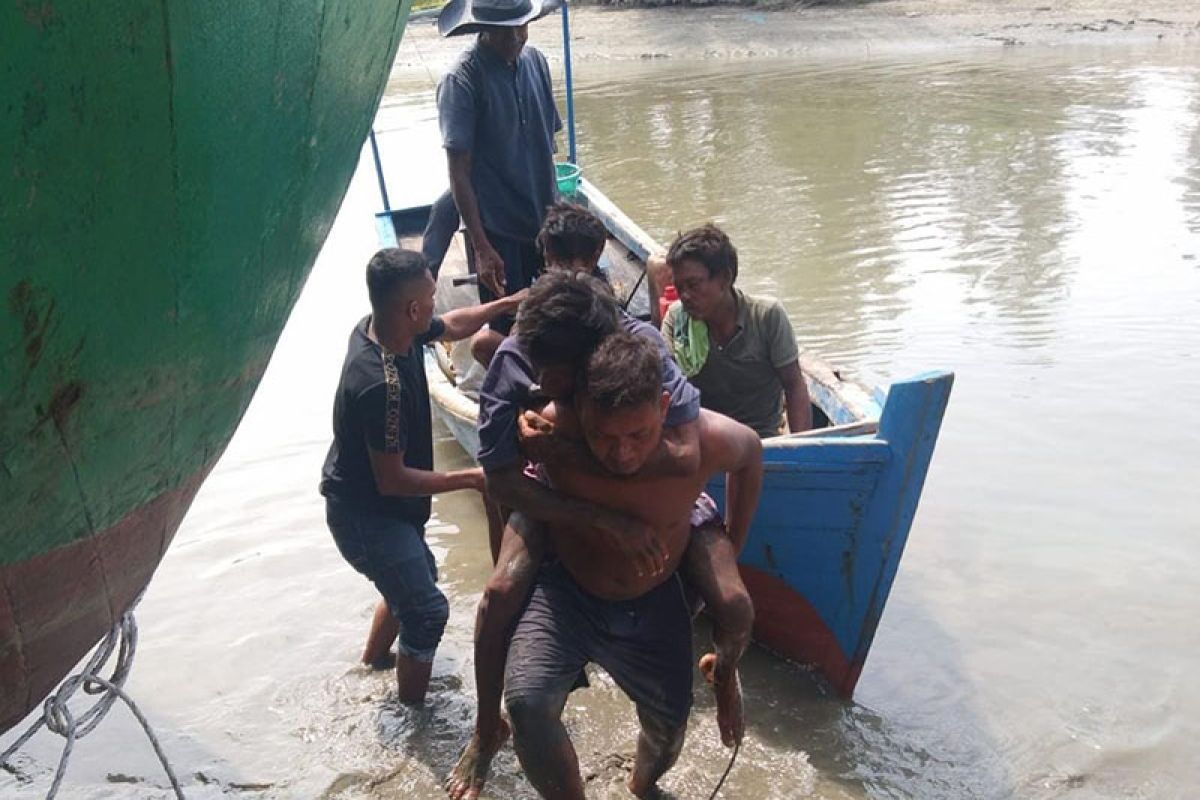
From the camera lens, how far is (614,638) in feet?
10.1

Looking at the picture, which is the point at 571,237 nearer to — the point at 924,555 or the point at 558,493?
the point at 558,493

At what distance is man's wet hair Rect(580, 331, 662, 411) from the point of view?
262 centimetres

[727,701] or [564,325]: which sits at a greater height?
[564,325]

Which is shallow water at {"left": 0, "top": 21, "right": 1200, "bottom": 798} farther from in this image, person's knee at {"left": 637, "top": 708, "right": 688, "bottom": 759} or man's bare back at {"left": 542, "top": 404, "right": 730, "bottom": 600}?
man's bare back at {"left": 542, "top": 404, "right": 730, "bottom": 600}

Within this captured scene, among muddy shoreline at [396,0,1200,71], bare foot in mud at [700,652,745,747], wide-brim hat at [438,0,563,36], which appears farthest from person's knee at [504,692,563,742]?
muddy shoreline at [396,0,1200,71]

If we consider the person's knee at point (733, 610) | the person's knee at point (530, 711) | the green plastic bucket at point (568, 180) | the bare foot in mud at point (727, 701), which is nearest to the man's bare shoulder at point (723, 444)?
the person's knee at point (733, 610)

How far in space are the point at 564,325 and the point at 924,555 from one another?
10.0 feet

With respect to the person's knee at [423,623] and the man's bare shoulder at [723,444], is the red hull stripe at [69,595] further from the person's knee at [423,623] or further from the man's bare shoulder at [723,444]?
the person's knee at [423,623]

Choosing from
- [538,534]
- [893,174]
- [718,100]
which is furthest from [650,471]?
[718,100]

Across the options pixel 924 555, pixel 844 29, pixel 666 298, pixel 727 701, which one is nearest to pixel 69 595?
pixel 727 701

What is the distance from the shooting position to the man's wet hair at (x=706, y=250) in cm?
396

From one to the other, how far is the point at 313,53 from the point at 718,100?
17223mm

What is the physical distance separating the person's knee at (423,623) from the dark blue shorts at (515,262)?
1.71m

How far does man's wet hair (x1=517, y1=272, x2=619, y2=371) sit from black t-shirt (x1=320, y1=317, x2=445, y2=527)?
2.21ft
